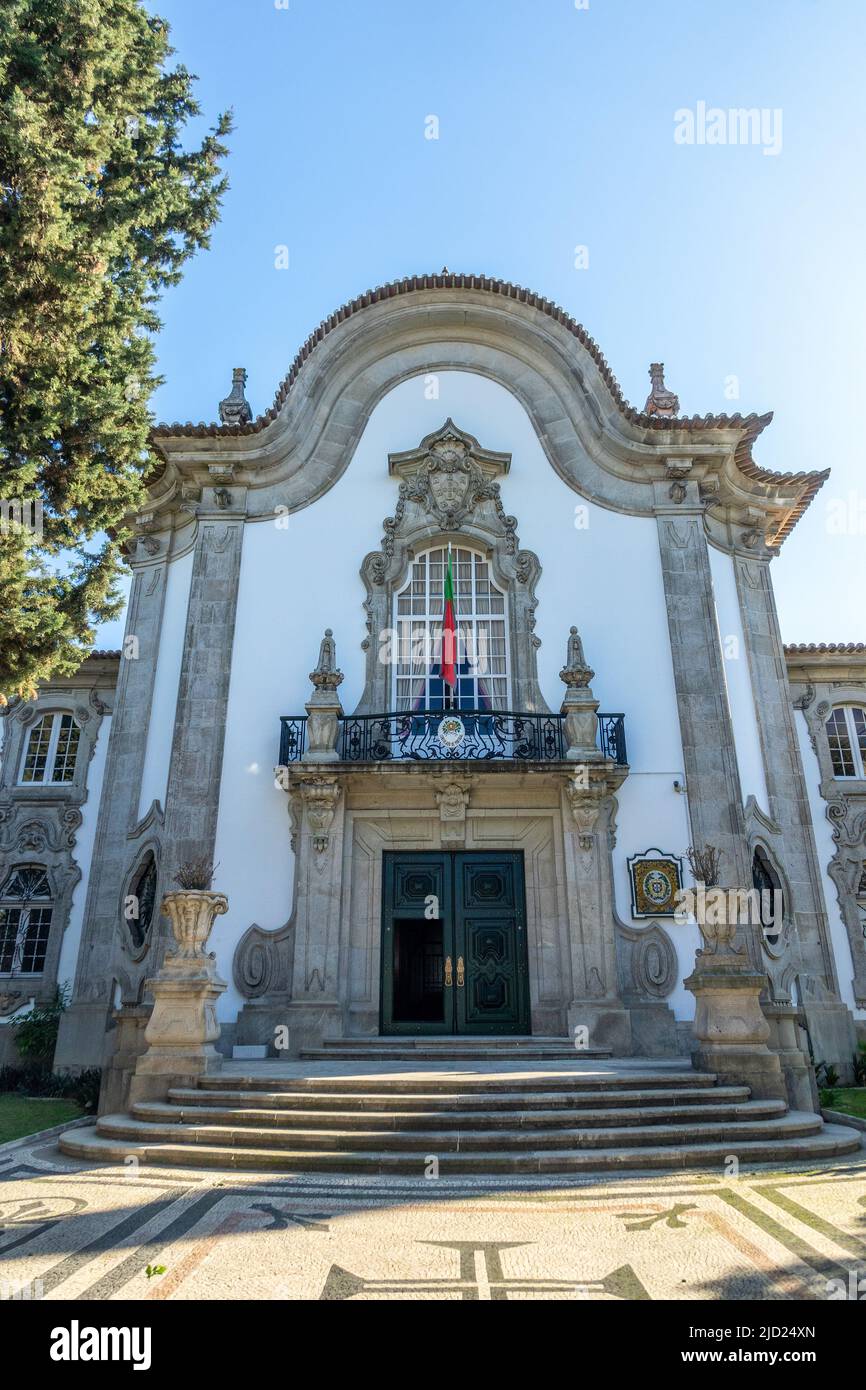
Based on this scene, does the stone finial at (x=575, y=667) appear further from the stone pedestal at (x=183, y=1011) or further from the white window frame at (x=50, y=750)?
the white window frame at (x=50, y=750)

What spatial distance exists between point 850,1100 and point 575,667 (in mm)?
6354

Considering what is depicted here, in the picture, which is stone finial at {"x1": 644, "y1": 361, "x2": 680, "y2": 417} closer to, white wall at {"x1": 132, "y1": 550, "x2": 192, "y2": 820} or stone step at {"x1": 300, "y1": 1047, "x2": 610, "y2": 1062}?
white wall at {"x1": 132, "y1": 550, "x2": 192, "y2": 820}

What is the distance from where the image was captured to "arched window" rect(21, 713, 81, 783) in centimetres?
1625

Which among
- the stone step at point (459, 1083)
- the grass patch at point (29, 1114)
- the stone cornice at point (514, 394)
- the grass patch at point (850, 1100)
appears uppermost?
the stone cornice at point (514, 394)

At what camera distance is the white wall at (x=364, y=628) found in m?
11.7

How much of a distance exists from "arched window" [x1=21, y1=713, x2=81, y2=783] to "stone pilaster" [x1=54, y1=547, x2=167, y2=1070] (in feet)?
11.9

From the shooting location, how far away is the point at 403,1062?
972cm

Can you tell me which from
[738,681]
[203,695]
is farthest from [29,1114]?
[738,681]

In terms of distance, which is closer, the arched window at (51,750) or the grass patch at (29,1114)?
the grass patch at (29,1114)

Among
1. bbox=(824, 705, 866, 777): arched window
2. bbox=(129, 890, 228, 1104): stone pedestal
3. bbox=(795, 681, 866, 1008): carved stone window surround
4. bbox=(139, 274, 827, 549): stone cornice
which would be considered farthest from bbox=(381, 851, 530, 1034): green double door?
bbox=(824, 705, 866, 777): arched window

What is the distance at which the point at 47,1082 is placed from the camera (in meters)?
12.2

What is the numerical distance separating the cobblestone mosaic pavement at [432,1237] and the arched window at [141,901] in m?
5.59

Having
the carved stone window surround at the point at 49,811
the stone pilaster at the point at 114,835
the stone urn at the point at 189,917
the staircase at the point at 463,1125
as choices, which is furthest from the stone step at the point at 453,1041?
the carved stone window surround at the point at 49,811

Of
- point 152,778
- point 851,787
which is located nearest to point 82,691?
point 152,778
